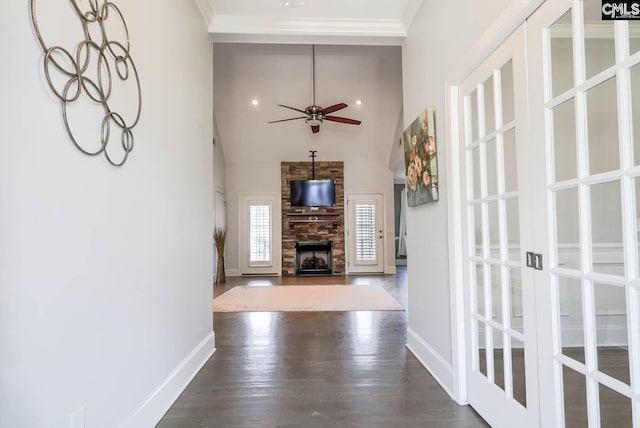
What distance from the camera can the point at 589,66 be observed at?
116cm

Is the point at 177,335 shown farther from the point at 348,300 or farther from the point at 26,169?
the point at 348,300

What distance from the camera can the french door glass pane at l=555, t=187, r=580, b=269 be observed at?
122 cm

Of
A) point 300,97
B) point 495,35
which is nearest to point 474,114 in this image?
point 495,35

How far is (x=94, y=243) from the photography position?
135 centimetres

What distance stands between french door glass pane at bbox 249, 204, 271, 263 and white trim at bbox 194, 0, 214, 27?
5601 millimetres

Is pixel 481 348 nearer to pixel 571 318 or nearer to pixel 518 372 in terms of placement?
pixel 518 372

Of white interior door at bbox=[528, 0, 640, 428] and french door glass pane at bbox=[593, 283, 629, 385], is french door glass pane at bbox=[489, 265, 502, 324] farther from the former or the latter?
french door glass pane at bbox=[593, 283, 629, 385]

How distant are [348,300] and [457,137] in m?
3.51

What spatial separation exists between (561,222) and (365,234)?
710cm

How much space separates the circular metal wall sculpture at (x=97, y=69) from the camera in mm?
1174

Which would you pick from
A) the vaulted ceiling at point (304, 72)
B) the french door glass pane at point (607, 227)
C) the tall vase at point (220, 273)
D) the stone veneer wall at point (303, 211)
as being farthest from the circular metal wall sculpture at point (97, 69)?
the stone veneer wall at point (303, 211)

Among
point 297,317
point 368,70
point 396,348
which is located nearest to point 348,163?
point 368,70

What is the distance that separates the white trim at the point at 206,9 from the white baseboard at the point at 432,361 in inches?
123

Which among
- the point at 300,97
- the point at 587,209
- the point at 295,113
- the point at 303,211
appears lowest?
the point at 587,209
